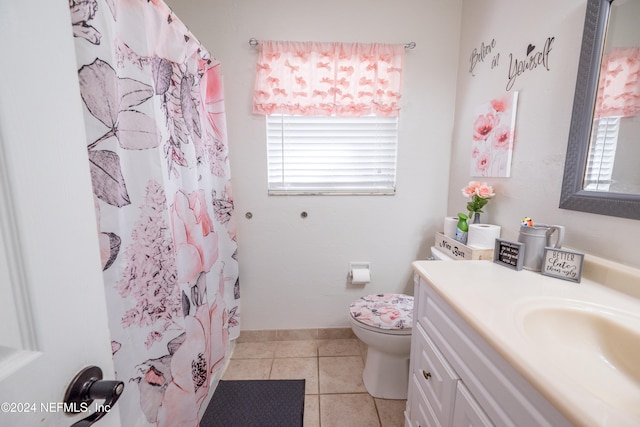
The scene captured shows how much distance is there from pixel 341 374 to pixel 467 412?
1.09 metres

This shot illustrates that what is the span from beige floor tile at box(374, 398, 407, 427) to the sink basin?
38.7 inches

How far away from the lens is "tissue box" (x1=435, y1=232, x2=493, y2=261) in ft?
4.15

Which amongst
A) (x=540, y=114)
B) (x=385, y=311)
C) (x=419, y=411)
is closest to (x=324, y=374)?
Answer: (x=385, y=311)

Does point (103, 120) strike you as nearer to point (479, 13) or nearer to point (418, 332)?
point (418, 332)

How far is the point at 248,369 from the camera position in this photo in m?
1.69

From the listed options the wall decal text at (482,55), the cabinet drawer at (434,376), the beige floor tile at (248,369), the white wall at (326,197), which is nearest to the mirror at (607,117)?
the wall decal text at (482,55)

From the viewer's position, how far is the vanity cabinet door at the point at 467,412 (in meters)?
0.65

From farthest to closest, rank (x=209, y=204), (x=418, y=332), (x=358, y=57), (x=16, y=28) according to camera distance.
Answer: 1. (x=358, y=57)
2. (x=209, y=204)
3. (x=418, y=332)
4. (x=16, y=28)

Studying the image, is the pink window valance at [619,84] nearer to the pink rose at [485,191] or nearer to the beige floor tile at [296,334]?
the pink rose at [485,191]

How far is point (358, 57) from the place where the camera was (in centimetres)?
163

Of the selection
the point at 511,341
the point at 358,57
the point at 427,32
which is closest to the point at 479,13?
the point at 427,32

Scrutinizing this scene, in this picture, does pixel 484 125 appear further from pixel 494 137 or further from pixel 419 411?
pixel 419 411

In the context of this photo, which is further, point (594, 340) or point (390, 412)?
point (390, 412)

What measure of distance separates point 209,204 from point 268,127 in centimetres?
66
